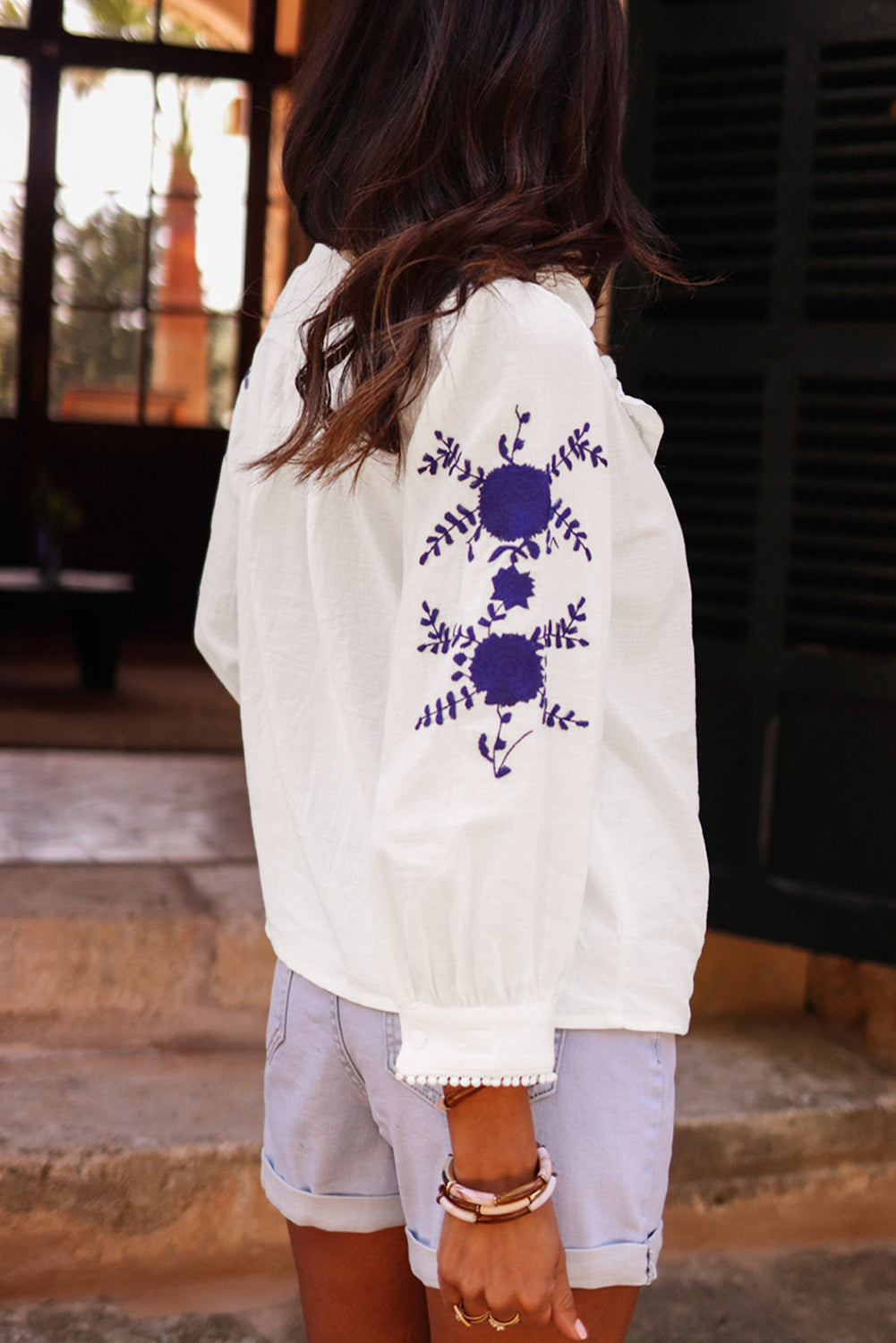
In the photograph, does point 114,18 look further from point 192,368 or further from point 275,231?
point 192,368

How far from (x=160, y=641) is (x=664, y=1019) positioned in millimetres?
6737

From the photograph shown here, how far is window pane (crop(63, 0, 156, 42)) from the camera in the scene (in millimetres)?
7164

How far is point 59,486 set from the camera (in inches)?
295

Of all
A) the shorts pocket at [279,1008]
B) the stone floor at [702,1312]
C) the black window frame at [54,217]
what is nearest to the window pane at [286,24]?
the black window frame at [54,217]

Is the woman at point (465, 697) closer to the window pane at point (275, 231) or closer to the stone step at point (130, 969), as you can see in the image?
the stone step at point (130, 969)

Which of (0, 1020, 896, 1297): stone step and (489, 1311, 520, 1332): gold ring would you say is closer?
(489, 1311, 520, 1332): gold ring

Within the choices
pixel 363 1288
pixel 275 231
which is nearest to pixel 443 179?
pixel 363 1288

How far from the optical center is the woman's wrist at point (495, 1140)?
32.2 inches

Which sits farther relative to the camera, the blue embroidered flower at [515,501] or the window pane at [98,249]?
the window pane at [98,249]

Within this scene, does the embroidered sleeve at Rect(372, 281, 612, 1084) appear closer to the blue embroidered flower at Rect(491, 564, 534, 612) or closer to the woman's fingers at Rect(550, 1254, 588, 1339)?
the blue embroidered flower at Rect(491, 564, 534, 612)

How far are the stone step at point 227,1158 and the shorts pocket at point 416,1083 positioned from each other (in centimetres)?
141

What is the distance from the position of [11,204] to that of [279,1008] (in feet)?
23.6

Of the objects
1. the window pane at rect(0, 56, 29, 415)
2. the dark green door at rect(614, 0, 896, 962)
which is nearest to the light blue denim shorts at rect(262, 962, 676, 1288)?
the dark green door at rect(614, 0, 896, 962)

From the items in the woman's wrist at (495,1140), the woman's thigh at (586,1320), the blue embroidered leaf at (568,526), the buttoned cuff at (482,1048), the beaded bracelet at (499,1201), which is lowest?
the woman's thigh at (586,1320)
